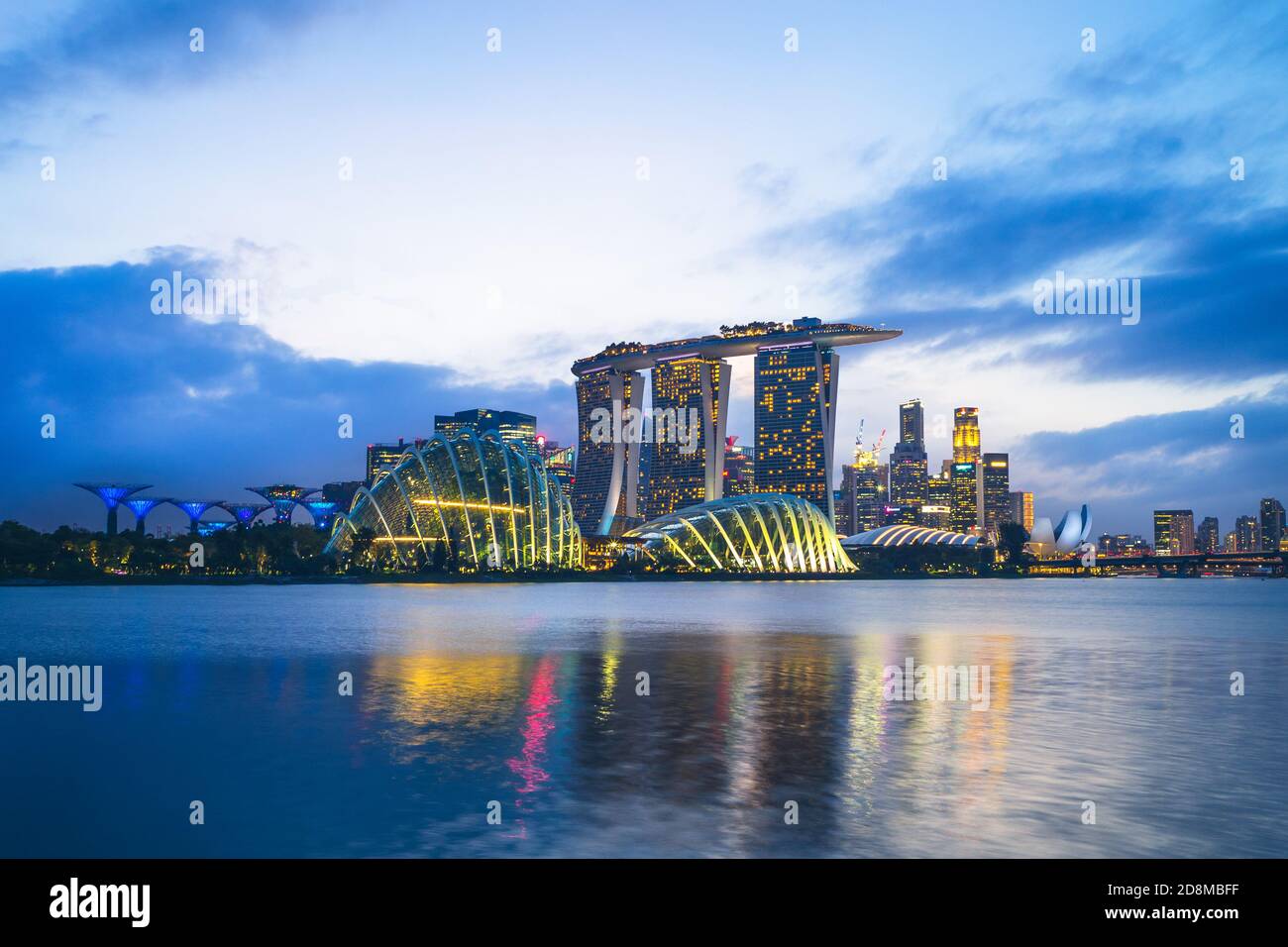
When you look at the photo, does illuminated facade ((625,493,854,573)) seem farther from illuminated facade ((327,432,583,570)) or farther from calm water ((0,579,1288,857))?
calm water ((0,579,1288,857))

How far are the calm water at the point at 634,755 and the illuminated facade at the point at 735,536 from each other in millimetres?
117612

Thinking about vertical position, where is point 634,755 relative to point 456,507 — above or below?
below

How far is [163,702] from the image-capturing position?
26125 mm

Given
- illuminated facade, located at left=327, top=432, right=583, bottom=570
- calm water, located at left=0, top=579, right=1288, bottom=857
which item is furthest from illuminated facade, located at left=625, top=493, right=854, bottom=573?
calm water, located at left=0, top=579, right=1288, bottom=857

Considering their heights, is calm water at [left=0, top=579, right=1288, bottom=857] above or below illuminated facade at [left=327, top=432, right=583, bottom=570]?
below

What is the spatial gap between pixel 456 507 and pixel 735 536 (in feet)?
154

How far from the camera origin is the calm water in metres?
13.6

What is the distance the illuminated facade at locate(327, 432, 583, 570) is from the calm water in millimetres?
88619

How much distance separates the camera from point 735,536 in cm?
16100

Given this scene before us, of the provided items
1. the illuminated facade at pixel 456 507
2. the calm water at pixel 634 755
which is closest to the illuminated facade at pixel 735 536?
the illuminated facade at pixel 456 507

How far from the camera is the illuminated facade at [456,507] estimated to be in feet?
430

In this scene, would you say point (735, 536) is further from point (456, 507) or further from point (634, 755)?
point (634, 755)

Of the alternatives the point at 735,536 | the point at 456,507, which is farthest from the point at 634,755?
the point at 735,536
